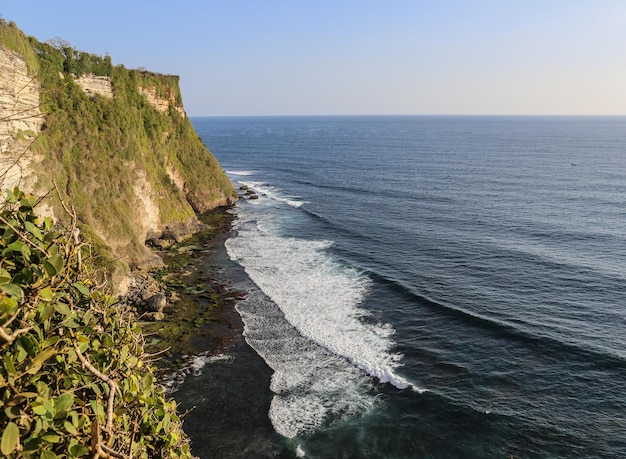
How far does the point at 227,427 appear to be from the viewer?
20.9m

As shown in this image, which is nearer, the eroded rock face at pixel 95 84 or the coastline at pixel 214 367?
the coastline at pixel 214 367

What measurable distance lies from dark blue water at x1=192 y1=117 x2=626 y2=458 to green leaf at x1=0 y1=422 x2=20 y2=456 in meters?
17.2

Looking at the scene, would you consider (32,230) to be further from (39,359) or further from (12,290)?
(39,359)

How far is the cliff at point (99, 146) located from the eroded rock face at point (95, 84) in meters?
0.10

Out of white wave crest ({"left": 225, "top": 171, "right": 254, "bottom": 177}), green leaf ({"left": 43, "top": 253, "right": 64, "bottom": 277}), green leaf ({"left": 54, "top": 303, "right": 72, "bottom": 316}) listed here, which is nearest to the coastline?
green leaf ({"left": 54, "top": 303, "right": 72, "bottom": 316})

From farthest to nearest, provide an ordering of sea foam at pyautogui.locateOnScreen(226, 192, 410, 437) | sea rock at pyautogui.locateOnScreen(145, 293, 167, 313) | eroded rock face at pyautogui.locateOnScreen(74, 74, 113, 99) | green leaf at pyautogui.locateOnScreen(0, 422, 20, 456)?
eroded rock face at pyautogui.locateOnScreen(74, 74, 113, 99) < sea rock at pyautogui.locateOnScreen(145, 293, 167, 313) < sea foam at pyautogui.locateOnScreen(226, 192, 410, 437) < green leaf at pyautogui.locateOnScreen(0, 422, 20, 456)

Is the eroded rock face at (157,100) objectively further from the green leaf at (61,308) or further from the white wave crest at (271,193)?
the green leaf at (61,308)

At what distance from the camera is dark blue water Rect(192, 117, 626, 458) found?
20.8 metres

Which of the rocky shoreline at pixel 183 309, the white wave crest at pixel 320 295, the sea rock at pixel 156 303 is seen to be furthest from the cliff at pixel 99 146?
the white wave crest at pixel 320 295

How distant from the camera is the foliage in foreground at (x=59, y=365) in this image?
Answer: 471 centimetres

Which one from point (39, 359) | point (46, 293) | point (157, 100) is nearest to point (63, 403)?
point (39, 359)

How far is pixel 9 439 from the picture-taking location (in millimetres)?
4113

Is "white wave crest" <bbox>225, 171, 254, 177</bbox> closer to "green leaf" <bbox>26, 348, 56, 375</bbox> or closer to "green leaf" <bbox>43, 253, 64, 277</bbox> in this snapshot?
"green leaf" <bbox>43, 253, 64, 277</bbox>

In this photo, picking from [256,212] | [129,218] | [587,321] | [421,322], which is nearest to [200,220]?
[256,212]
